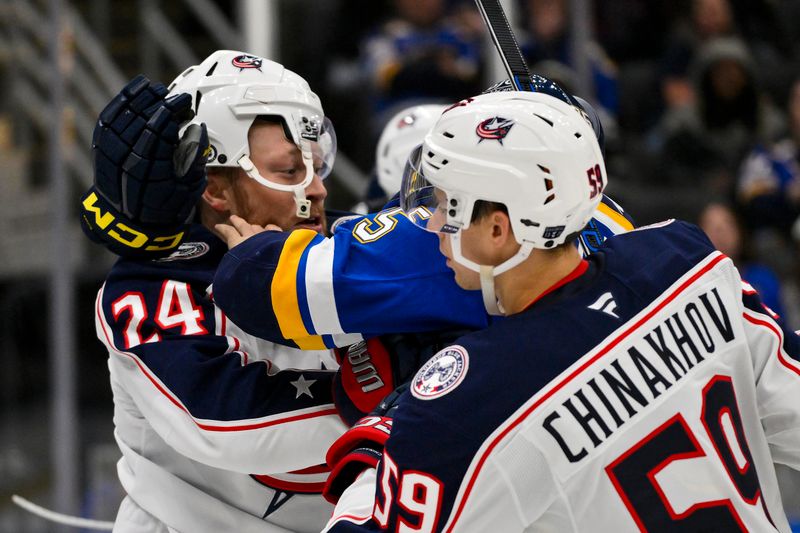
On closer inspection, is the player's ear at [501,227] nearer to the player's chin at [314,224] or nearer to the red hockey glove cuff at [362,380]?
the red hockey glove cuff at [362,380]

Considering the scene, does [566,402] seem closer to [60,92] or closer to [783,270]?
[60,92]

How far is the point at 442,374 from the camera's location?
5.92 feet

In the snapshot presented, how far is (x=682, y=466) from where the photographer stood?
1.82m

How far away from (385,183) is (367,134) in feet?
8.58

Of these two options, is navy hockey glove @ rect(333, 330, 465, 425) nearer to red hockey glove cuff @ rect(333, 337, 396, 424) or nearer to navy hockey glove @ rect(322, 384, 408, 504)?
red hockey glove cuff @ rect(333, 337, 396, 424)

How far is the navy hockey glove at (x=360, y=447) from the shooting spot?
192 cm

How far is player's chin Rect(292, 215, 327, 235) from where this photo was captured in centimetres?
250

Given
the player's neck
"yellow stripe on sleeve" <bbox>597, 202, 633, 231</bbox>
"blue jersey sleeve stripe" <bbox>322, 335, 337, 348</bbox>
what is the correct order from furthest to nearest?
"yellow stripe on sleeve" <bbox>597, 202, 633, 231</bbox>, "blue jersey sleeve stripe" <bbox>322, 335, 337, 348</bbox>, the player's neck

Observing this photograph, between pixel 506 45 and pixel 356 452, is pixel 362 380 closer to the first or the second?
pixel 356 452

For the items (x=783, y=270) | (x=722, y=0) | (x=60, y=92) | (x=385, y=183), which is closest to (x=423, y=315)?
(x=385, y=183)

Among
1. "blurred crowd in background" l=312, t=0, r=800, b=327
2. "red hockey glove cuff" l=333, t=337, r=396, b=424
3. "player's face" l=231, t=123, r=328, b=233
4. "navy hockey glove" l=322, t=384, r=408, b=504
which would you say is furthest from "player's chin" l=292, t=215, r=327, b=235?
"blurred crowd in background" l=312, t=0, r=800, b=327

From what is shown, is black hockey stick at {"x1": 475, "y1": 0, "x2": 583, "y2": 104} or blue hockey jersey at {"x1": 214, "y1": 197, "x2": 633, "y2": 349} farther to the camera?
black hockey stick at {"x1": 475, "y1": 0, "x2": 583, "y2": 104}

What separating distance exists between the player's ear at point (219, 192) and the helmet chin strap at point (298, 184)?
85mm

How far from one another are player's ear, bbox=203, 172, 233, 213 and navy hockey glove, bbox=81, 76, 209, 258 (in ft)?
0.69
